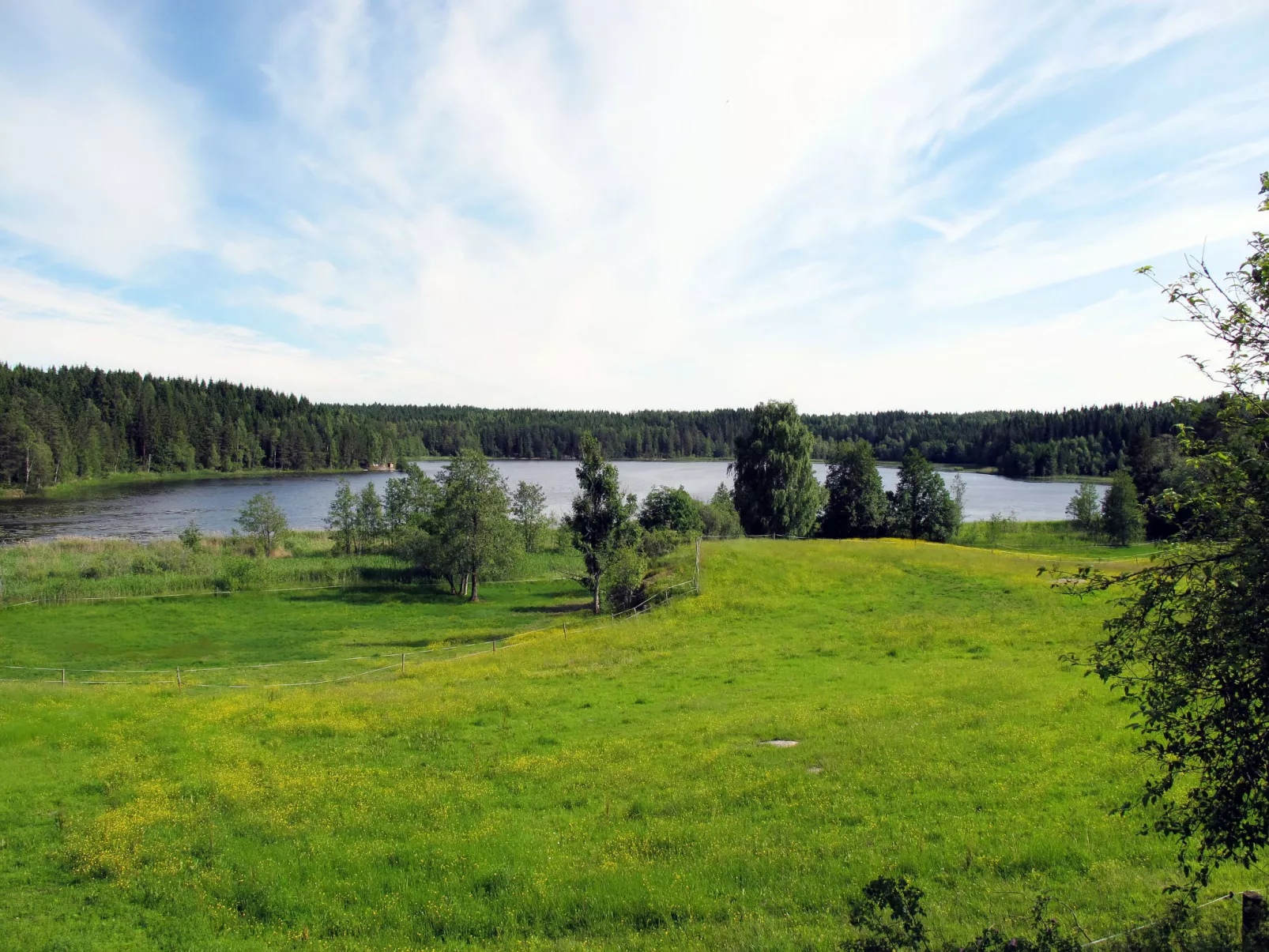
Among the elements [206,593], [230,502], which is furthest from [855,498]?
[230,502]

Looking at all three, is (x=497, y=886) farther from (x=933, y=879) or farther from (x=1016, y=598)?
(x=1016, y=598)

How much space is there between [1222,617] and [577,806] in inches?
471

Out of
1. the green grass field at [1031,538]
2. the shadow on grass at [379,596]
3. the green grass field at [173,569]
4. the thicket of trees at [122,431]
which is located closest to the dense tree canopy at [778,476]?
the green grass field at [173,569]

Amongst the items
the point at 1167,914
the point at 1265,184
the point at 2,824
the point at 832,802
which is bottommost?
the point at 2,824

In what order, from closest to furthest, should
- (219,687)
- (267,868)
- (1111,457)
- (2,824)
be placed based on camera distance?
(267,868) → (2,824) → (219,687) → (1111,457)

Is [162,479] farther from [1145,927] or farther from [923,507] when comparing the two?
[1145,927]

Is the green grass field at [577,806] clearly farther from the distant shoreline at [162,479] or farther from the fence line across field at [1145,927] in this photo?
the distant shoreline at [162,479]

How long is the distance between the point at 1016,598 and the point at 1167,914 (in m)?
35.9

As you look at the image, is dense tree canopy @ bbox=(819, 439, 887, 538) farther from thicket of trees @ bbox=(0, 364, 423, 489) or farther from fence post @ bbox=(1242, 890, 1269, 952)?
thicket of trees @ bbox=(0, 364, 423, 489)

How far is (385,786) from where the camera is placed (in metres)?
15.9

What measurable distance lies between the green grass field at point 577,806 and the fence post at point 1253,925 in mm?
1829

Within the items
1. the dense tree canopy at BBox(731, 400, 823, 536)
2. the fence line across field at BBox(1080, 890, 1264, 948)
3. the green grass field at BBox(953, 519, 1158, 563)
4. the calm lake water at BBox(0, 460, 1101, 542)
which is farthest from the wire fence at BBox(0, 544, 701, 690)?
the green grass field at BBox(953, 519, 1158, 563)

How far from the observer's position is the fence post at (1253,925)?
265 inches

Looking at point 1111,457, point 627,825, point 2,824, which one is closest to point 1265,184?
point 627,825
